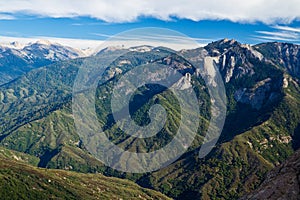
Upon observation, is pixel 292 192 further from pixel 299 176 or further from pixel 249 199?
pixel 249 199

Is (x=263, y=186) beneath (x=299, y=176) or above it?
beneath

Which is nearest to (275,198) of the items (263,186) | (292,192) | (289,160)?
(292,192)

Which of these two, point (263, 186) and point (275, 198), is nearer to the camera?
point (275, 198)

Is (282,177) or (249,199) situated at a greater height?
(282,177)

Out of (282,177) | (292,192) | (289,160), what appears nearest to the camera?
(292,192)

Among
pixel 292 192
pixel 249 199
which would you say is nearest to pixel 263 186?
pixel 249 199

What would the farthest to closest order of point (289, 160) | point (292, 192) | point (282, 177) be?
point (289, 160) → point (282, 177) → point (292, 192)
